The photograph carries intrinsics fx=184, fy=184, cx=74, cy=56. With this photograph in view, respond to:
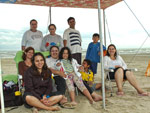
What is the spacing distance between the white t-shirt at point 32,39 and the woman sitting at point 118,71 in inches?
58.5

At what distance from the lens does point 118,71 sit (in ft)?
11.2

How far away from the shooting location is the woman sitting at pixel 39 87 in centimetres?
255

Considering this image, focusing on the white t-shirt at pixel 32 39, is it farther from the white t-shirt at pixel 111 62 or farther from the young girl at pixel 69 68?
the white t-shirt at pixel 111 62

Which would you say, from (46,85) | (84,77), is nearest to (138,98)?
(84,77)

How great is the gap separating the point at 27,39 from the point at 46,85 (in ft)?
5.16

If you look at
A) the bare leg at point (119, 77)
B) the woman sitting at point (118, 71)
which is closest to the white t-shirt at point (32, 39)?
the woman sitting at point (118, 71)

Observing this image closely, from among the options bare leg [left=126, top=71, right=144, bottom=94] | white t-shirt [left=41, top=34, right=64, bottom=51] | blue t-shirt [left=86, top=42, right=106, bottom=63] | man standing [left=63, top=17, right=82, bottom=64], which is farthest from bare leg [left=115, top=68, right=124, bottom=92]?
white t-shirt [left=41, top=34, right=64, bottom=51]

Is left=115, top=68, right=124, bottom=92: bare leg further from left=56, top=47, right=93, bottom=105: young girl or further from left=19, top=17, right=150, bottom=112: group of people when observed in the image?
left=56, top=47, right=93, bottom=105: young girl

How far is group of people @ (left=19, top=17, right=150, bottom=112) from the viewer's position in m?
2.67

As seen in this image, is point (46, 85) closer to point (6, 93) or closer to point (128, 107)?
point (6, 93)

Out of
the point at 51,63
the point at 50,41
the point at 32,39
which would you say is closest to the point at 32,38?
the point at 32,39

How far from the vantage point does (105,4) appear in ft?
14.7

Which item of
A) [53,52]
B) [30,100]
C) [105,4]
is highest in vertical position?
[105,4]

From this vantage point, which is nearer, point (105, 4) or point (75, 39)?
point (75, 39)
